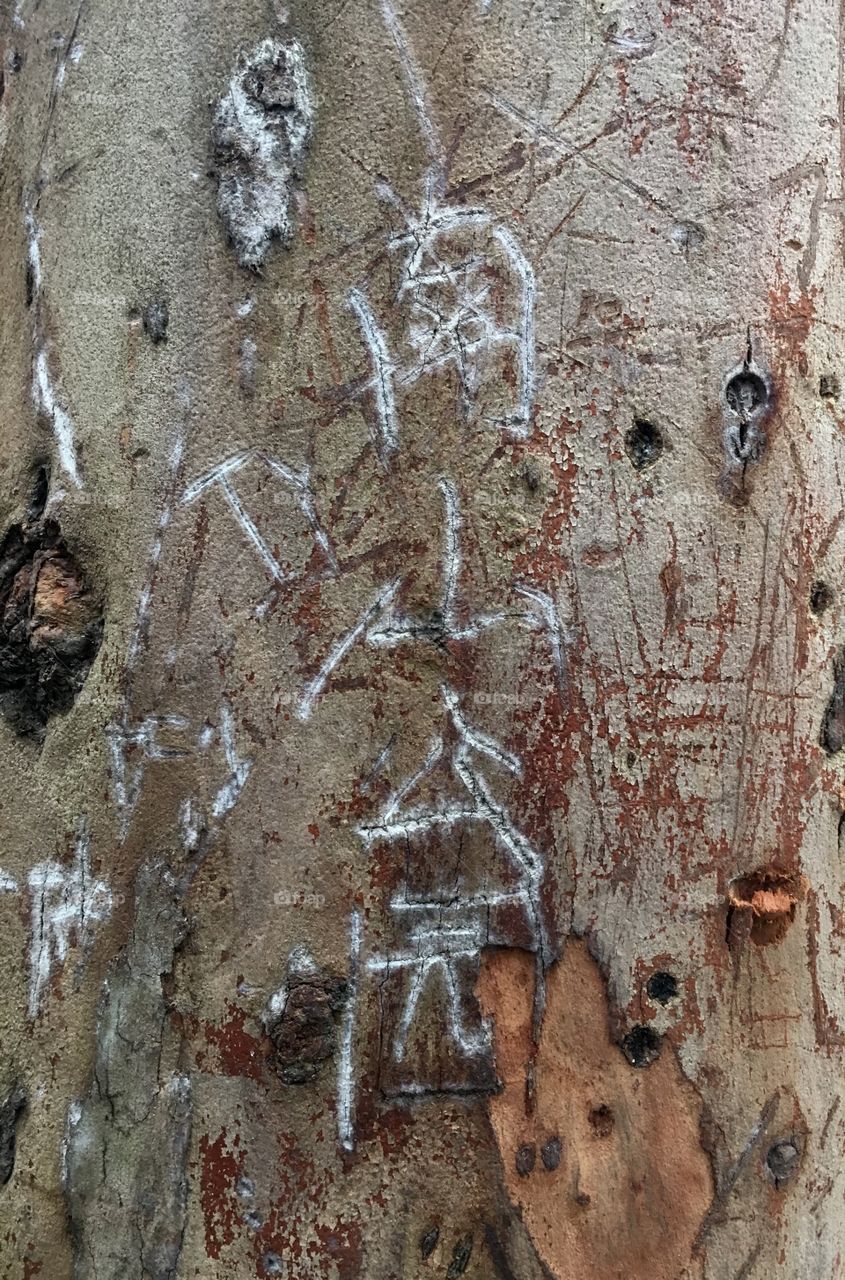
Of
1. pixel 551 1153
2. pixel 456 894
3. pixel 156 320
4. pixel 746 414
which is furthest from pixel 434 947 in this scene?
pixel 156 320

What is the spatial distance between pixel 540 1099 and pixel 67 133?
1.64m

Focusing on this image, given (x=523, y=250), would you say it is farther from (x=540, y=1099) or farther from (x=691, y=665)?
(x=540, y=1099)

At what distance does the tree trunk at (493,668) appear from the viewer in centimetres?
150

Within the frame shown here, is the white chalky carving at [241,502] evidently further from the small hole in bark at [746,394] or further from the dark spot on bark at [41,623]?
the small hole in bark at [746,394]

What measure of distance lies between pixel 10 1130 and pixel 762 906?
3.88 ft

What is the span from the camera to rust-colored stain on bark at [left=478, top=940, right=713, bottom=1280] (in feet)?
4.90

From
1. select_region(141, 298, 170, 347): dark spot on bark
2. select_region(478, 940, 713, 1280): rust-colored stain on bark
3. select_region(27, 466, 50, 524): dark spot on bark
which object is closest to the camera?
select_region(478, 940, 713, 1280): rust-colored stain on bark

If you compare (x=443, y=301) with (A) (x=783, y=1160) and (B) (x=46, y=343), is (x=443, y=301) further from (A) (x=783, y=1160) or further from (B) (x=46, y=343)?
(A) (x=783, y=1160)

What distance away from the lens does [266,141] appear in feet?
5.14

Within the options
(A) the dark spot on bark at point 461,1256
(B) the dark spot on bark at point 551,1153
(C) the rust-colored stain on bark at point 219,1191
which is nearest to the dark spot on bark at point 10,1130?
(C) the rust-colored stain on bark at point 219,1191

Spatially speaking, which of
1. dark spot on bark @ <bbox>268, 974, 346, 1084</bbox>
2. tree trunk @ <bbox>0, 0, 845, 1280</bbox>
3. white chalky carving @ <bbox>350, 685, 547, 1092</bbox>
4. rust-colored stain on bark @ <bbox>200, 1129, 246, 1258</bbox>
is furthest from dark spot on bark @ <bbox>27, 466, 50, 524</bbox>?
rust-colored stain on bark @ <bbox>200, 1129, 246, 1258</bbox>

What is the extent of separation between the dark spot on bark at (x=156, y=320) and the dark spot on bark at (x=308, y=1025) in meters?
0.95

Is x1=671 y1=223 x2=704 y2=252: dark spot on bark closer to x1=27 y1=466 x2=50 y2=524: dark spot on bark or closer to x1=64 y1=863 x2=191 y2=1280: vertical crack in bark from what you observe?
x1=27 y1=466 x2=50 y2=524: dark spot on bark

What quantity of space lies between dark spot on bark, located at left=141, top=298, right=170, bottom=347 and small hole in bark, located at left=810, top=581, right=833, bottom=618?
1.01 m
